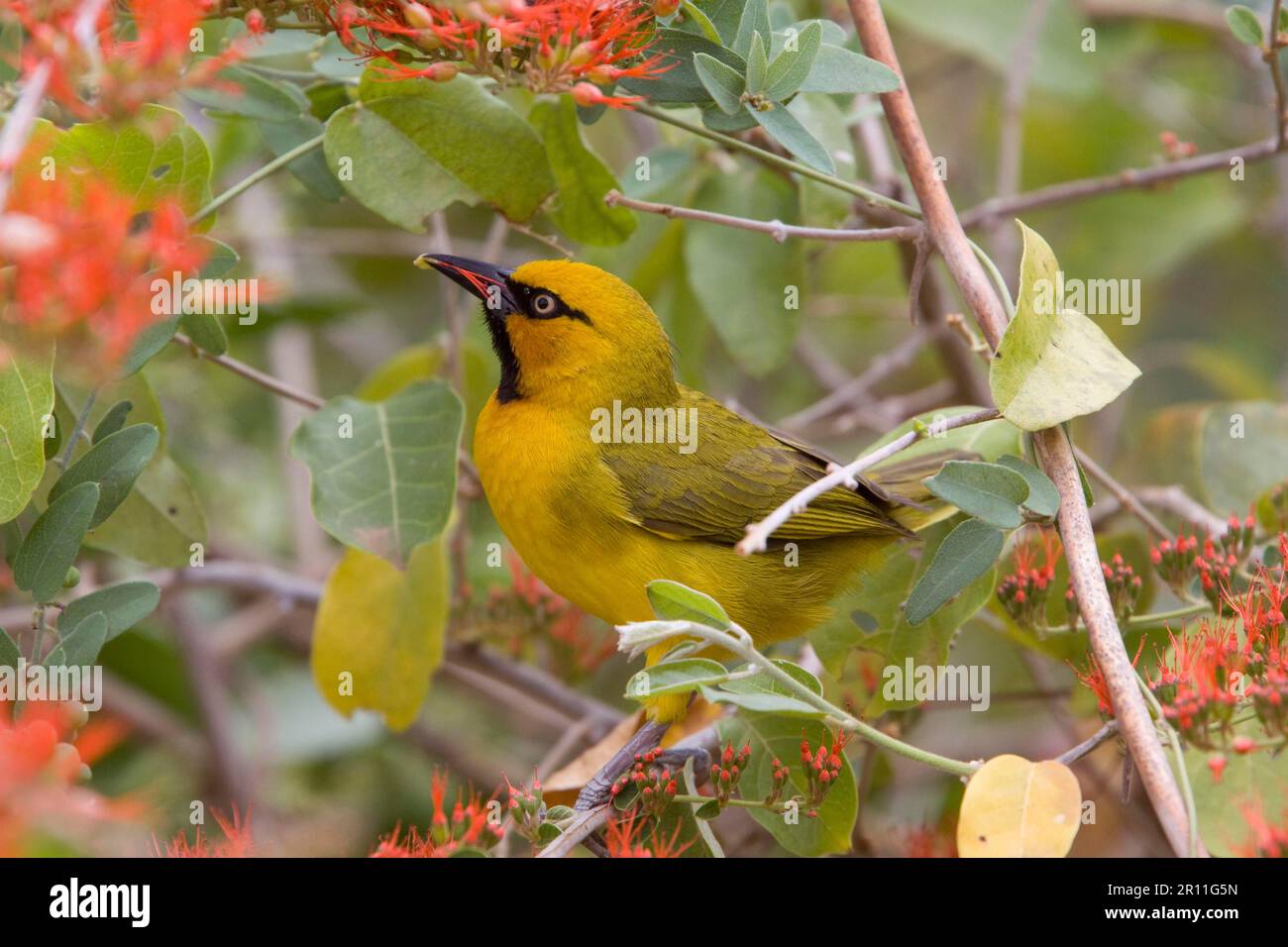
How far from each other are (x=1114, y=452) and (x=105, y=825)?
4667 mm

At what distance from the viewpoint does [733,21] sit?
273cm

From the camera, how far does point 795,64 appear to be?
2.53 meters

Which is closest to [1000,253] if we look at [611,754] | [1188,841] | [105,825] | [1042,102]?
[1042,102]

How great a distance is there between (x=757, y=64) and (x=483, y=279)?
114cm

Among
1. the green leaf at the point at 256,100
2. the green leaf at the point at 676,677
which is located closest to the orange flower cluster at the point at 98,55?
the green leaf at the point at 256,100

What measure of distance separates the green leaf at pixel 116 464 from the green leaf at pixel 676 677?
0.99 metres

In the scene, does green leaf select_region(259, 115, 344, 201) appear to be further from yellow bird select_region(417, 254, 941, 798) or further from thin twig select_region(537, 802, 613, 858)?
thin twig select_region(537, 802, 613, 858)

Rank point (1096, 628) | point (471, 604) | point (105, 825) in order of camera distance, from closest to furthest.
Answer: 1. point (105, 825)
2. point (1096, 628)
3. point (471, 604)

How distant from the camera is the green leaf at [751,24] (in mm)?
2572

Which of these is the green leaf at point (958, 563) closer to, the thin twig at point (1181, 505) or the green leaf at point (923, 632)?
the green leaf at point (923, 632)

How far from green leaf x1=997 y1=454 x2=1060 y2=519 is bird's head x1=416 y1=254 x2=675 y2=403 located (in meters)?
1.23

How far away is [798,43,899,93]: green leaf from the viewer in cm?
260

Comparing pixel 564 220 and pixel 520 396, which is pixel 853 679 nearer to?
pixel 520 396

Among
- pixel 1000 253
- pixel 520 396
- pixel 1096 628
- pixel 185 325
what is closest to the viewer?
pixel 1096 628
